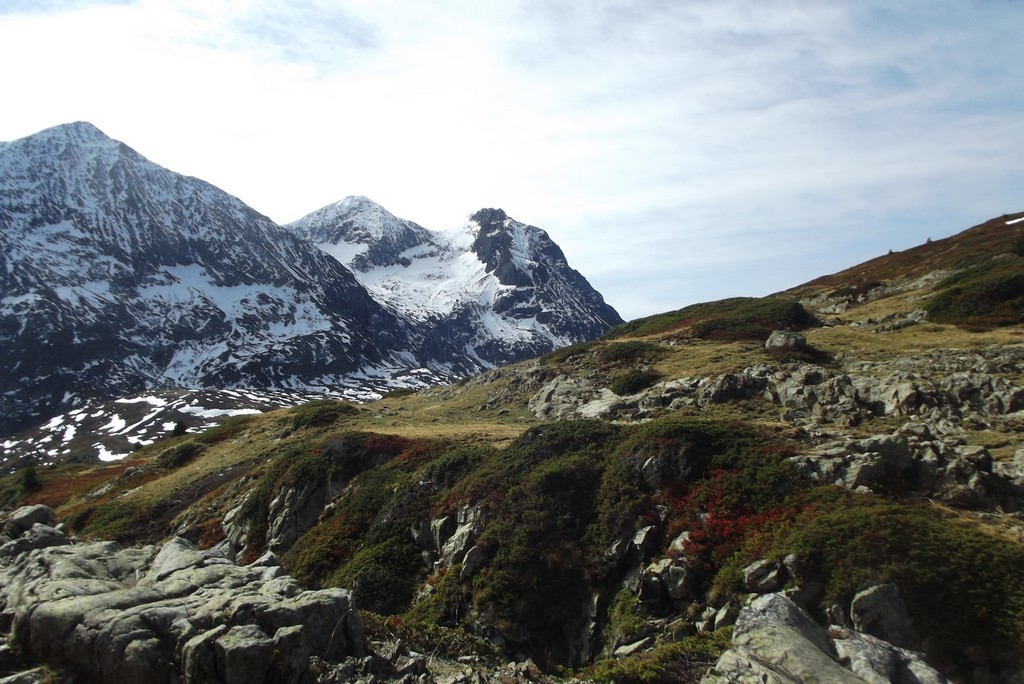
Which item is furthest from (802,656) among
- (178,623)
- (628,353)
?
(628,353)

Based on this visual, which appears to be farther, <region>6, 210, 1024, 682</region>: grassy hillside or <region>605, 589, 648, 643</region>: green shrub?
<region>605, 589, 648, 643</region>: green shrub

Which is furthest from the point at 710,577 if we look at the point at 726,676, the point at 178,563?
the point at 178,563

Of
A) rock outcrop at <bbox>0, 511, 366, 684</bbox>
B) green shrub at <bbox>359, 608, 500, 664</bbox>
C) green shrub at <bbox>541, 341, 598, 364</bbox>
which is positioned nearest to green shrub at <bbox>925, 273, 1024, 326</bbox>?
green shrub at <bbox>541, 341, 598, 364</bbox>

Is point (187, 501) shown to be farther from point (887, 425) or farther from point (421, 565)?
point (887, 425)

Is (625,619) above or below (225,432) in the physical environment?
below

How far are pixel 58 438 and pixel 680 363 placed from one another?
150m

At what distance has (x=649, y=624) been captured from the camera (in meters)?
18.7

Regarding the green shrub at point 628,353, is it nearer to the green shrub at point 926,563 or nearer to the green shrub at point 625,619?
the green shrub at point 926,563

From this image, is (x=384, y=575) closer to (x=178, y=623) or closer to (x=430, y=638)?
(x=430, y=638)

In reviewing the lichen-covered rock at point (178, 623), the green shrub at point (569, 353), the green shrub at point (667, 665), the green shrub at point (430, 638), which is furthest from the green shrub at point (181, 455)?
the green shrub at point (667, 665)

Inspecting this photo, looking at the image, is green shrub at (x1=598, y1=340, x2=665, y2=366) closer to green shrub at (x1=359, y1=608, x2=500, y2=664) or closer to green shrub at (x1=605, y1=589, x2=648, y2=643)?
green shrub at (x1=605, y1=589, x2=648, y2=643)

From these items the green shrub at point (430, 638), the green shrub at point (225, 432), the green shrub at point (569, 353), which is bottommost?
the green shrub at point (430, 638)

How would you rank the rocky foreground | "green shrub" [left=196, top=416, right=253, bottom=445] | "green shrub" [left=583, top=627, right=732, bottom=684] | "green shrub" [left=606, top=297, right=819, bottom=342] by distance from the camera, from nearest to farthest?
1. the rocky foreground
2. "green shrub" [left=583, top=627, right=732, bottom=684]
3. "green shrub" [left=606, top=297, right=819, bottom=342]
4. "green shrub" [left=196, top=416, right=253, bottom=445]

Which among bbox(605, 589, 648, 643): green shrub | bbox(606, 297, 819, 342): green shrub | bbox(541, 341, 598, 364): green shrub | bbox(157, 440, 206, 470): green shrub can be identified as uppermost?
bbox(606, 297, 819, 342): green shrub
